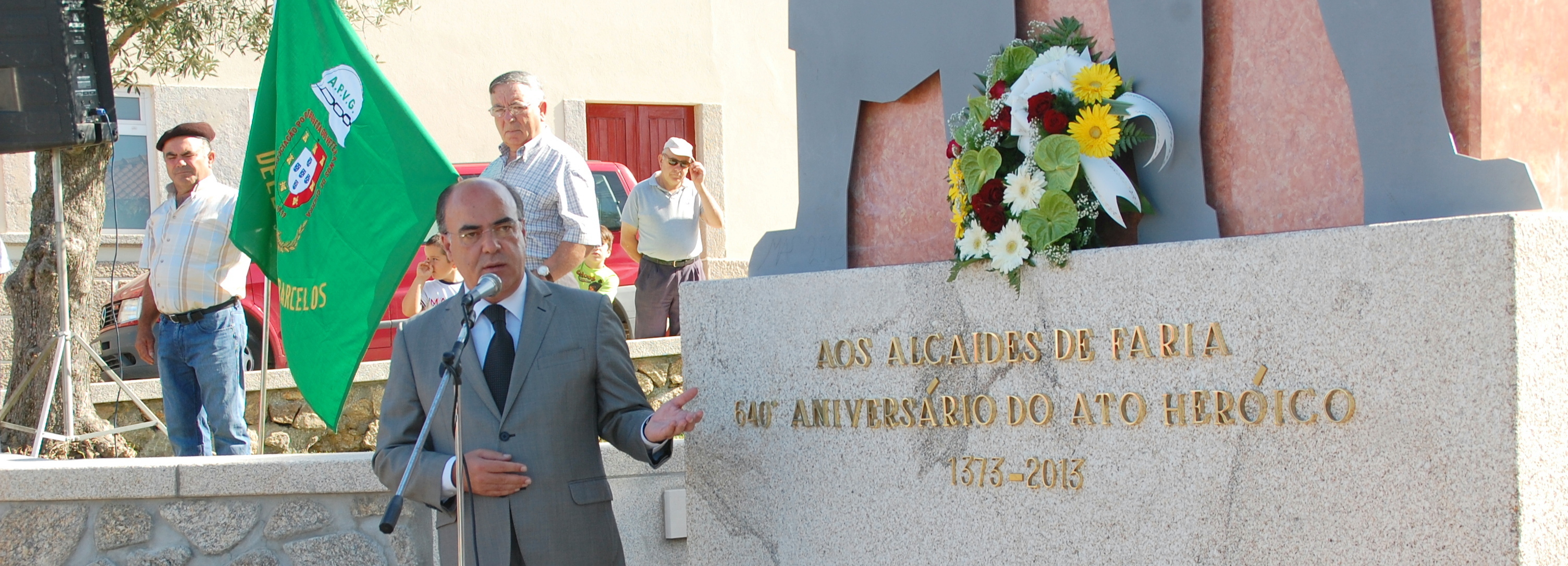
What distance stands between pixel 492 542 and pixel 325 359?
1920 mm

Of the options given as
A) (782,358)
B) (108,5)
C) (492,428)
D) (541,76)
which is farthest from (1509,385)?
(541,76)

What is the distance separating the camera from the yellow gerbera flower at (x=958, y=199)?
354cm

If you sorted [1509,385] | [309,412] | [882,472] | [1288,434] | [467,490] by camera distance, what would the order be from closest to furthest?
[1509,385], [1288,434], [467,490], [882,472], [309,412]

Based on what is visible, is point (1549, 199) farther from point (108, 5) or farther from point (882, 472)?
point (108, 5)

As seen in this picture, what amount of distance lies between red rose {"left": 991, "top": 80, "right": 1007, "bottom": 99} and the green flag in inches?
82.4

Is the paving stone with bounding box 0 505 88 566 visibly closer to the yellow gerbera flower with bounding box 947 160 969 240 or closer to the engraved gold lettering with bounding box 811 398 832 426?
the engraved gold lettering with bounding box 811 398 832 426

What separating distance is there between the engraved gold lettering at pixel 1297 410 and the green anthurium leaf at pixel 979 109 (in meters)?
1.02

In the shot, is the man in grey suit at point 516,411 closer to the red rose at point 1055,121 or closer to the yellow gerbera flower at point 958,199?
the yellow gerbera flower at point 958,199

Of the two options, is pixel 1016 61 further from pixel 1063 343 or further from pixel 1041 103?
pixel 1063 343

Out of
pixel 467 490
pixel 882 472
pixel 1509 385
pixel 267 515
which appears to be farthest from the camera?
pixel 267 515

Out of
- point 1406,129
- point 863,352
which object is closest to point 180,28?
point 863,352

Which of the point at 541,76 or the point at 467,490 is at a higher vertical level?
the point at 541,76

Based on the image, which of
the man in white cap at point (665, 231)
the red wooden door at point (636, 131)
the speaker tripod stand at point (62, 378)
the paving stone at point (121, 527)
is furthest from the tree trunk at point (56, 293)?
the red wooden door at point (636, 131)

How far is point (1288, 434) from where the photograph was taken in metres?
2.94
